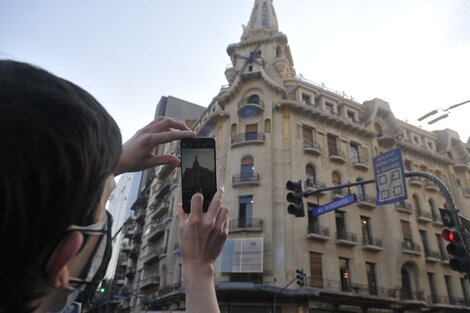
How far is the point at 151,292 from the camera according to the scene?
2894cm

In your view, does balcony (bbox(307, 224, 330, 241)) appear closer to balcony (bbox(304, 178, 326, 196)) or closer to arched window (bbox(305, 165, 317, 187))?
balcony (bbox(304, 178, 326, 196))

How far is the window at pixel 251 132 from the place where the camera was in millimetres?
23328

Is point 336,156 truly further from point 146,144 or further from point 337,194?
point 146,144

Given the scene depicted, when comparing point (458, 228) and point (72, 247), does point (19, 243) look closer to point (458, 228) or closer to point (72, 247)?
point (72, 247)

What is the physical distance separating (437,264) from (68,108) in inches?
1159

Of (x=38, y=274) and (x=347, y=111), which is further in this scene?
(x=347, y=111)

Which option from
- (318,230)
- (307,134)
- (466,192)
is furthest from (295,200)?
(466,192)

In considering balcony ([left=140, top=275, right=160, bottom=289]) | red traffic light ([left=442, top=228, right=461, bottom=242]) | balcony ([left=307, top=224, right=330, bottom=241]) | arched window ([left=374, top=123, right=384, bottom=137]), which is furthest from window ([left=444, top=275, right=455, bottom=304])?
balcony ([left=140, top=275, right=160, bottom=289])

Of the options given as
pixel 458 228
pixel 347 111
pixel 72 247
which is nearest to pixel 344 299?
pixel 458 228

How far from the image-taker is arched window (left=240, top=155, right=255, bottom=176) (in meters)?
22.0

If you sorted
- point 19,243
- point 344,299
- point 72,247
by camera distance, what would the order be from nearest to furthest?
point 19,243 → point 72,247 → point 344,299

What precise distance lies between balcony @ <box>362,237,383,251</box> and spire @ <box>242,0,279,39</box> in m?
20.5

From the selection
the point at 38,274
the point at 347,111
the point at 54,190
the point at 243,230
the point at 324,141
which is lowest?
the point at 38,274

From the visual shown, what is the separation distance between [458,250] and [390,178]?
238 cm
